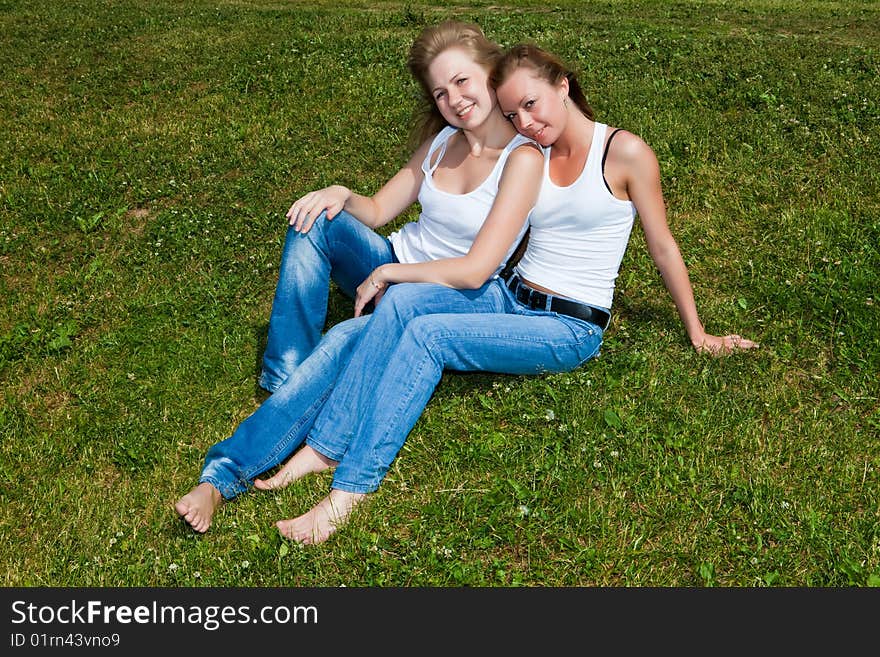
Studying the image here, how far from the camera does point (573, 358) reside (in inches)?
219

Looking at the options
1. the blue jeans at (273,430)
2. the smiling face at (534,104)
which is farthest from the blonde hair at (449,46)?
the blue jeans at (273,430)

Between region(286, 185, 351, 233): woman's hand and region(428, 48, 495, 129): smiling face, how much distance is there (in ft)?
2.95

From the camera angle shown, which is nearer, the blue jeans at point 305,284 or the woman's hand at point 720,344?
the blue jeans at point 305,284

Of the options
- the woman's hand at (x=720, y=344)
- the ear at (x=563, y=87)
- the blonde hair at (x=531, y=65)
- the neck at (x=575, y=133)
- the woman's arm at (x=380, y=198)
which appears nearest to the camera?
the blonde hair at (x=531, y=65)

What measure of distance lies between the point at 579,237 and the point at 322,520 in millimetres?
2296

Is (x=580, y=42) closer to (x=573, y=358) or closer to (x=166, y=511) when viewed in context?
(x=573, y=358)

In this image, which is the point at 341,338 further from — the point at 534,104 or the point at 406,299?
the point at 534,104

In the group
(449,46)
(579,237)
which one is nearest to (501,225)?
(579,237)

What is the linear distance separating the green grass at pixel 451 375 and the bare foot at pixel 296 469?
8cm

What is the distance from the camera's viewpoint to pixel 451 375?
6.07m

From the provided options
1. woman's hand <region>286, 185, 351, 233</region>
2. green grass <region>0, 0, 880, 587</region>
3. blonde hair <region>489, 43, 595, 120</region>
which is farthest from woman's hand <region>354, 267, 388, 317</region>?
blonde hair <region>489, 43, 595, 120</region>

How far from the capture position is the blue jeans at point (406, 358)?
480cm

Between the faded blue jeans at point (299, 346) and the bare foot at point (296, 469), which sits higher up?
the faded blue jeans at point (299, 346)

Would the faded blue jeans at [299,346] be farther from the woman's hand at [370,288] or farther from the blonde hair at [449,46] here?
the blonde hair at [449,46]
